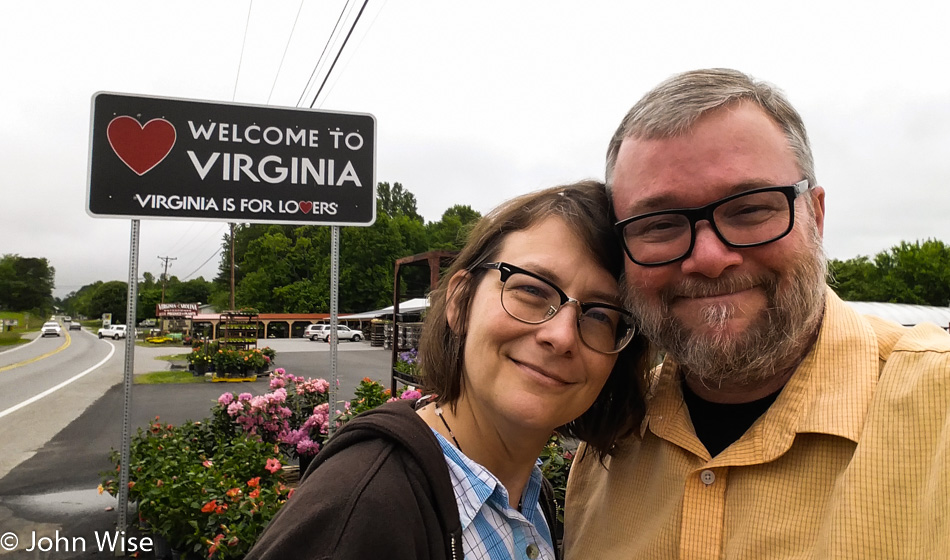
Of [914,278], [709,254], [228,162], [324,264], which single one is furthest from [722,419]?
[324,264]

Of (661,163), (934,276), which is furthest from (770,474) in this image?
(934,276)

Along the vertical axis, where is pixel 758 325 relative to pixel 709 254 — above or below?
below

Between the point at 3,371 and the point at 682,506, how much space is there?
2786 cm

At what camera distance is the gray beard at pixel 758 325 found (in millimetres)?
1300

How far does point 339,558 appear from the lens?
0.99m

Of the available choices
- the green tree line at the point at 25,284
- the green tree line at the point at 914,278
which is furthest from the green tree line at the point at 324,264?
the green tree line at the point at 914,278

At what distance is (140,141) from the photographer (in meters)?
4.57

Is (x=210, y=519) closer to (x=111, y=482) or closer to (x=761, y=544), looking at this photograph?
(x=111, y=482)

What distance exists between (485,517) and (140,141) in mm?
4557

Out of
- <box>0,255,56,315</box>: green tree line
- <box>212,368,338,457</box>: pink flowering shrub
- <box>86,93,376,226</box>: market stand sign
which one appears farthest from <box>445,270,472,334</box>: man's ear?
<box>0,255,56,315</box>: green tree line

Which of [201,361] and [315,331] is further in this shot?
[315,331]

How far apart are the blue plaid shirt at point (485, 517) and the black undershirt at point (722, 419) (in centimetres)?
51

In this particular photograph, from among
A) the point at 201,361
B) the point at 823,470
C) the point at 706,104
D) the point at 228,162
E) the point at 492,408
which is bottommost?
the point at 201,361

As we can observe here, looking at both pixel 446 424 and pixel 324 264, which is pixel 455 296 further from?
pixel 324 264
